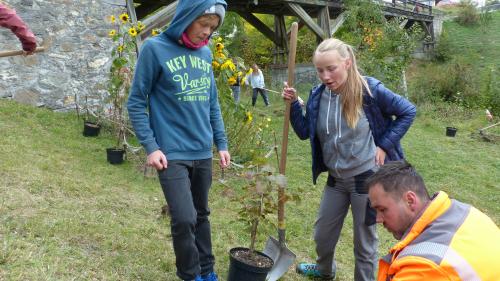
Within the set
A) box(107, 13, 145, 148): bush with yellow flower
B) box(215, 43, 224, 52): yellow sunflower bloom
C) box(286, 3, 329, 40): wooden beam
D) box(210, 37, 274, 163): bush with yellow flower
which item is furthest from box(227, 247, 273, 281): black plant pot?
box(286, 3, 329, 40): wooden beam

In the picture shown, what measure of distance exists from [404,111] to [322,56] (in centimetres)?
56

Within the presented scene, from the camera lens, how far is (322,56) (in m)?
2.62

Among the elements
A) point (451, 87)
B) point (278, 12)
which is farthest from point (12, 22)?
point (451, 87)

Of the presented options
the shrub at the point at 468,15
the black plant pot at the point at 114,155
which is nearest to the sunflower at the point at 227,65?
the black plant pot at the point at 114,155

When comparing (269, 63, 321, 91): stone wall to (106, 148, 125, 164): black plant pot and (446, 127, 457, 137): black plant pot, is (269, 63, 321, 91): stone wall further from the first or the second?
(106, 148, 125, 164): black plant pot

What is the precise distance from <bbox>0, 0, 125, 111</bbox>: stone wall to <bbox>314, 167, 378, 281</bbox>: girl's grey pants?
17.4ft

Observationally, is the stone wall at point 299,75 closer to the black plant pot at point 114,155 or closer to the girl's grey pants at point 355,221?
the black plant pot at point 114,155

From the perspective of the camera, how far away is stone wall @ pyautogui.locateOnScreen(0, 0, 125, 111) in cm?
692

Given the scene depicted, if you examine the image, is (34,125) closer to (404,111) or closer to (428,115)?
(404,111)

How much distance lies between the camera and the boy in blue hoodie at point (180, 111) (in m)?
2.41

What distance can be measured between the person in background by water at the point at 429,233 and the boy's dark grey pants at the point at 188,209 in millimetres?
1057

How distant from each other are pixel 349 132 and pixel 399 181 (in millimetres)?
1117

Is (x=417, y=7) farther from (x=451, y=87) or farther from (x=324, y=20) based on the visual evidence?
(x=324, y=20)

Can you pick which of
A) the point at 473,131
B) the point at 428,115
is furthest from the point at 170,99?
the point at 428,115
